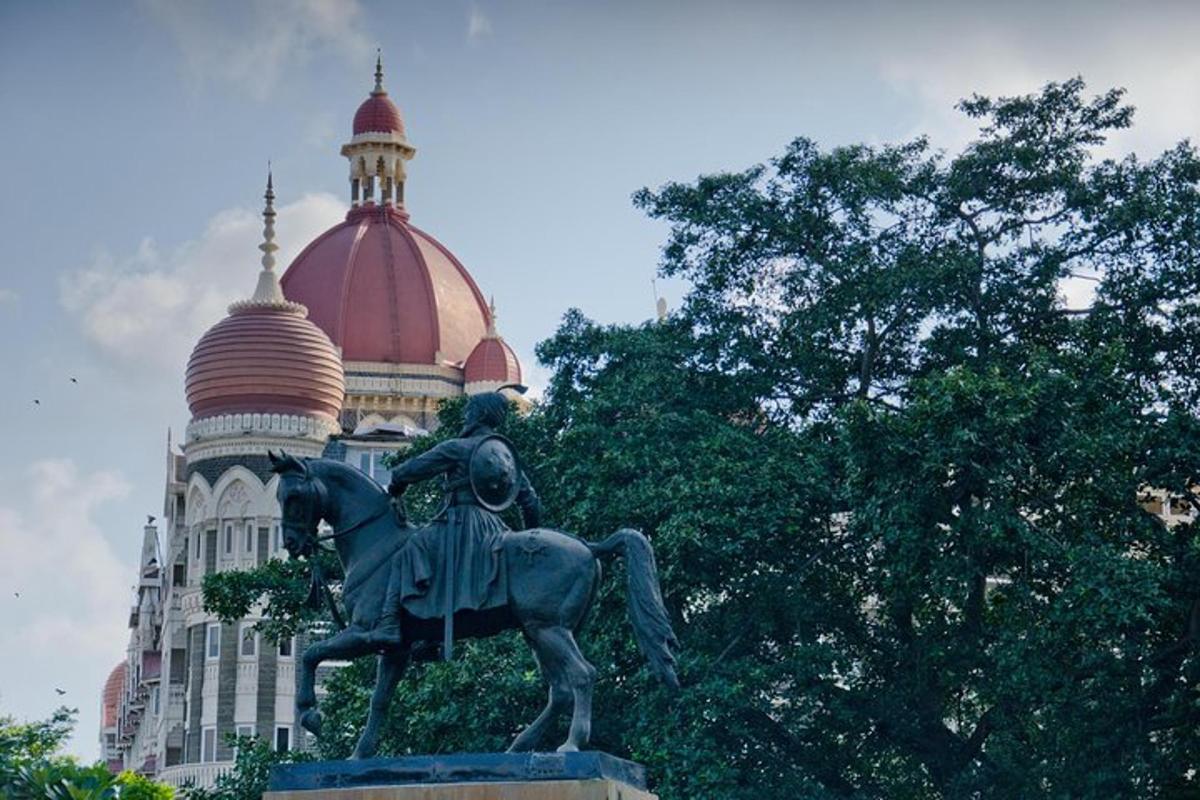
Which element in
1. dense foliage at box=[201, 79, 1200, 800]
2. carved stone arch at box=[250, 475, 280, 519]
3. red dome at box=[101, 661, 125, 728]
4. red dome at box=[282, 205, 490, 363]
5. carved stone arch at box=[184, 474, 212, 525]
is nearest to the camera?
dense foliage at box=[201, 79, 1200, 800]

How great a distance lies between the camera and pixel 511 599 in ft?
62.3

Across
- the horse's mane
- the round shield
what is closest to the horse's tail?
the round shield

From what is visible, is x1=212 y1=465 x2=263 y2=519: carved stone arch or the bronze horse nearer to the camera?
the bronze horse

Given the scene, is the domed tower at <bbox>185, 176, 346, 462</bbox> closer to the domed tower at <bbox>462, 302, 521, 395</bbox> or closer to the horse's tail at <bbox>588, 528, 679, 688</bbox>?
the domed tower at <bbox>462, 302, 521, 395</bbox>

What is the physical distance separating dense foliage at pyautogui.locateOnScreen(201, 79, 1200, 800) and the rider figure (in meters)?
12.9

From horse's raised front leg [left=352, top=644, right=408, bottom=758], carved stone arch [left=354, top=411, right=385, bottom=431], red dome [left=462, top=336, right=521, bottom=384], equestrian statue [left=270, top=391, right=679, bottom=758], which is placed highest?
red dome [left=462, top=336, right=521, bottom=384]

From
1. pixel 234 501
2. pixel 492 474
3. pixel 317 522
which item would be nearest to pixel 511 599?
pixel 492 474

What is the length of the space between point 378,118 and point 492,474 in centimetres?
7484

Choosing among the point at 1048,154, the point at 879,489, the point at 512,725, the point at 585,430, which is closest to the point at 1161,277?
the point at 1048,154

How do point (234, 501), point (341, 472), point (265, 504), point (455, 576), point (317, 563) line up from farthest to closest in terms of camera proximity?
point (234, 501)
point (265, 504)
point (317, 563)
point (341, 472)
point (455, 576)

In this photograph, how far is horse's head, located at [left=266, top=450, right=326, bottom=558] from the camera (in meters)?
19.2

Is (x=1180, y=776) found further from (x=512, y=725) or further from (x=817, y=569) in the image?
(x=512, y=725)

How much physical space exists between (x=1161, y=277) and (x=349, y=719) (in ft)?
45.1

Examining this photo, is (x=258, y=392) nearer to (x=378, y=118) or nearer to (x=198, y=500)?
(x=198, y=500)
